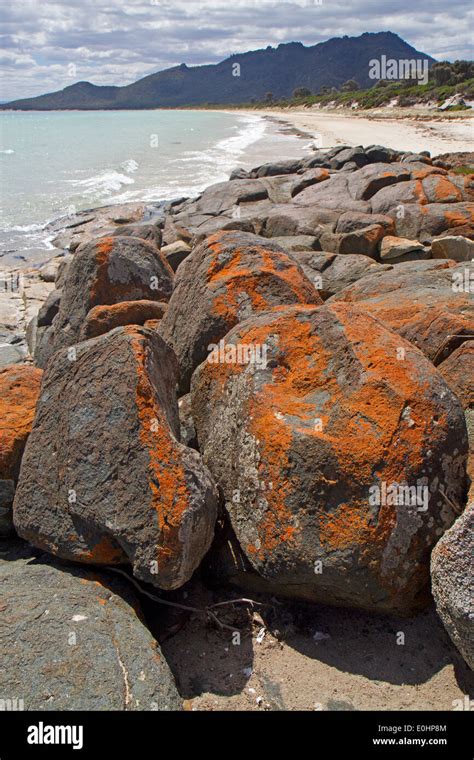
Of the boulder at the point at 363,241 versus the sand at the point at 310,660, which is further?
the boulder at the point at 363,241

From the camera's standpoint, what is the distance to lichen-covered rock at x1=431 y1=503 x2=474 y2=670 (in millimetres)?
3012

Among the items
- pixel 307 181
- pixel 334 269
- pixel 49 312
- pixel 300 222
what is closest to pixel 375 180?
pixel 307 181

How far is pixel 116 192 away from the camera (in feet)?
87.1

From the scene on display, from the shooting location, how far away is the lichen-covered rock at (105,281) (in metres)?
6.68

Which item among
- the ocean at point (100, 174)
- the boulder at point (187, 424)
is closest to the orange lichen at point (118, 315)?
the boulder at point (187, 424)

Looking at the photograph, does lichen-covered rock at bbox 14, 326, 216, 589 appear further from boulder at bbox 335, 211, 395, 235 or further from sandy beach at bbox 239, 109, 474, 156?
sandy beach at bbox 239, 109, 474, 156

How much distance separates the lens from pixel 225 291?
5297mm

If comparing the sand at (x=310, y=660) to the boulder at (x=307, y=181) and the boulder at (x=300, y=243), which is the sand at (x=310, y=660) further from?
the boulder at (x=307, y=181)

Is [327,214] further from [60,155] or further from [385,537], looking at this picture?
[60,155]

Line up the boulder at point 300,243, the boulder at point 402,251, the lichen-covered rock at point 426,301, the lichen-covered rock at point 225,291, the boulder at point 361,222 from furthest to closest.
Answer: the boulder at point 361,222, the boulder at point 300,243, the boulder at point 402,251, the lichen-covered rock at point 225,291, the lichen-covered rock at point 426,301

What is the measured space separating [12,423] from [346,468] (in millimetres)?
2419

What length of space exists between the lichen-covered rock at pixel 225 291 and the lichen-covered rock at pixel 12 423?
4.21ft

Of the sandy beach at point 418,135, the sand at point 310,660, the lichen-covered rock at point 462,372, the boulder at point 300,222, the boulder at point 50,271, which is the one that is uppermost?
the sandy beach at point 418,135

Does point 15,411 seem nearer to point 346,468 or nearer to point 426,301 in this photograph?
point 346,468
